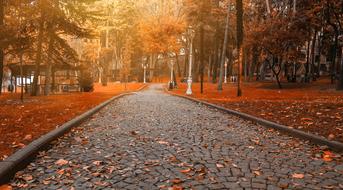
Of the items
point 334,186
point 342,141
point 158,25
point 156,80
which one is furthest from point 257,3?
point 334,186

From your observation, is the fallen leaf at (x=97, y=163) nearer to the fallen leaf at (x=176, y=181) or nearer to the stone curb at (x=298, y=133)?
the fallen leaf at (x=176, y=181)

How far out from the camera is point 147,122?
465 inches

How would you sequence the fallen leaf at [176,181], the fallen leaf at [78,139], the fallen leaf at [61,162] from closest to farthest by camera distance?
the fallen leaf at [176,181] → the fallen leaf at [61,162] → the fallen leaf at [78,139]

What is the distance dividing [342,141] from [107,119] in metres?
7.79

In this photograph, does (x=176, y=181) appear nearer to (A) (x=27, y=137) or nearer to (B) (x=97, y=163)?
(B) (x=97, y=163)

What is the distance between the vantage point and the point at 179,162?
634 cm

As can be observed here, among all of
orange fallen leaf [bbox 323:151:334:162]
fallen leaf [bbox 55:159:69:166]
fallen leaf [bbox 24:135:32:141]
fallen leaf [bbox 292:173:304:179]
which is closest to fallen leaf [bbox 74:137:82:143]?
fallen leaf [bbox 24:135:32:141]

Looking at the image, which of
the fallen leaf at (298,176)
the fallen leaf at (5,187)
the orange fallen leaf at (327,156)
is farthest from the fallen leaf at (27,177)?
the orange fallen leaf at (327,156)

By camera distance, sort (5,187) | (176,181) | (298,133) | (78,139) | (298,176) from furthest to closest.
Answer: (298,133) → (78,139) → (298,176) → (176,181) → (5,187)

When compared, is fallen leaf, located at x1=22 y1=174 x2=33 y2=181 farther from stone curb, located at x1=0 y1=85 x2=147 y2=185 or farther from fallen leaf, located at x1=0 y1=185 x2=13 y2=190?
fallen leaf, located at x1=0 y1=185 x2=13 y2=190

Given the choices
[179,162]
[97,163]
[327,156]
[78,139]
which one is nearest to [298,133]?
[327,156]

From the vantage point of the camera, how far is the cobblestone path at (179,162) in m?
5.19

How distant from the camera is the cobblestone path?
5188mm

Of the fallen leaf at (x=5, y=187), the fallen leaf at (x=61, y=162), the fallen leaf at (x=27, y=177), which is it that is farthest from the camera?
the fallen leaf at (x=61, y=162)
